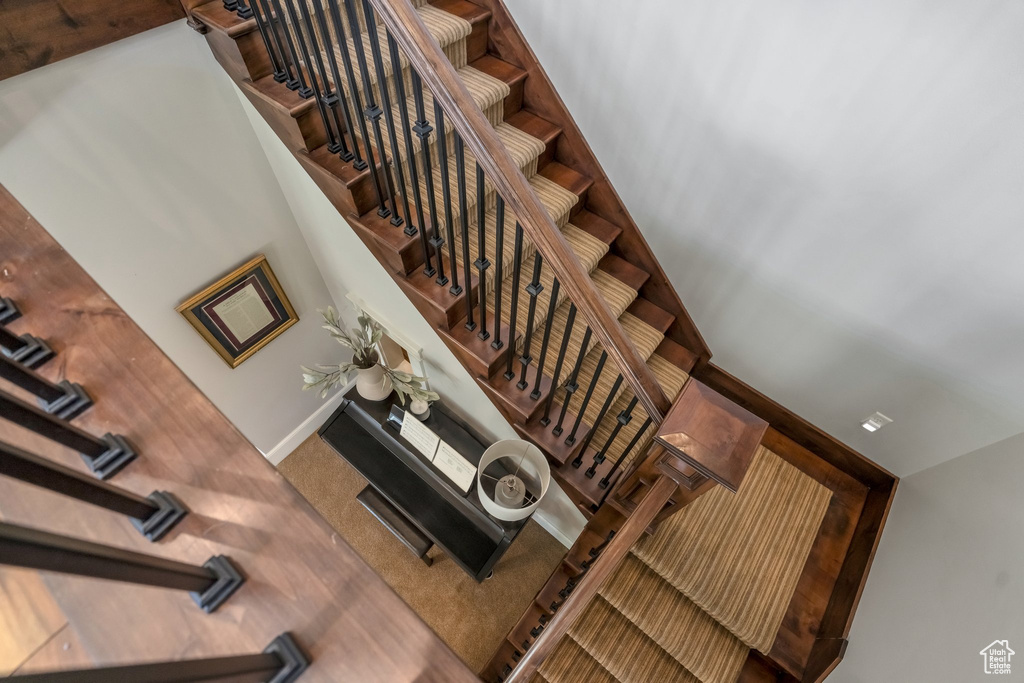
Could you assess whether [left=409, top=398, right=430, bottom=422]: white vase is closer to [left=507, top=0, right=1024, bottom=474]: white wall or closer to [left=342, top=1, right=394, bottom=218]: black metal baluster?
[left=342, top=1, right=394, bottom=218]: black metal baluster

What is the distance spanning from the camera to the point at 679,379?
8.48ft

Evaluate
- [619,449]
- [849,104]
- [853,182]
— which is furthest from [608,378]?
[849,104]

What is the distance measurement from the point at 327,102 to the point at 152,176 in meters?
0.92

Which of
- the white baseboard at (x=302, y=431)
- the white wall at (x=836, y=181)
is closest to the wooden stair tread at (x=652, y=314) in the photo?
the white wall at (x=836, y=181)

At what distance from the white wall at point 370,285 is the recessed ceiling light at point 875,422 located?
4.74ft

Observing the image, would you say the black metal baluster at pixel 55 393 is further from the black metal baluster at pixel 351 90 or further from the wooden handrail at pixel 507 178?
the black metal baluster at pixel 351 90

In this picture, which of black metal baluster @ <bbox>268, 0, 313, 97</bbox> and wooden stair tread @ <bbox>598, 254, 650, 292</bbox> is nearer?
black metal baluster @ <bbox>268, 0, 313, 97</bbox>

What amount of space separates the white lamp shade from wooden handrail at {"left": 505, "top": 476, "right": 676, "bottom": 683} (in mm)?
594

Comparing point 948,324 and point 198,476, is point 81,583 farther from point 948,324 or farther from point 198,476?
point 948,324

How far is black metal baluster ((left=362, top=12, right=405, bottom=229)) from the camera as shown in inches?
47.8

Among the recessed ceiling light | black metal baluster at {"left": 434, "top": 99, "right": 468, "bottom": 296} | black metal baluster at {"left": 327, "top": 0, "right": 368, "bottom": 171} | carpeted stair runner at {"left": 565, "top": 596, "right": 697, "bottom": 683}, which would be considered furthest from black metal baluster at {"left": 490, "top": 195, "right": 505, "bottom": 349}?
the recessed ceiling light

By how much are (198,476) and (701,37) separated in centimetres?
201

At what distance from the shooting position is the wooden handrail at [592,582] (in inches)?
55.4

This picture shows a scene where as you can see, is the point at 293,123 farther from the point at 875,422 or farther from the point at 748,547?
the point at 875,422
